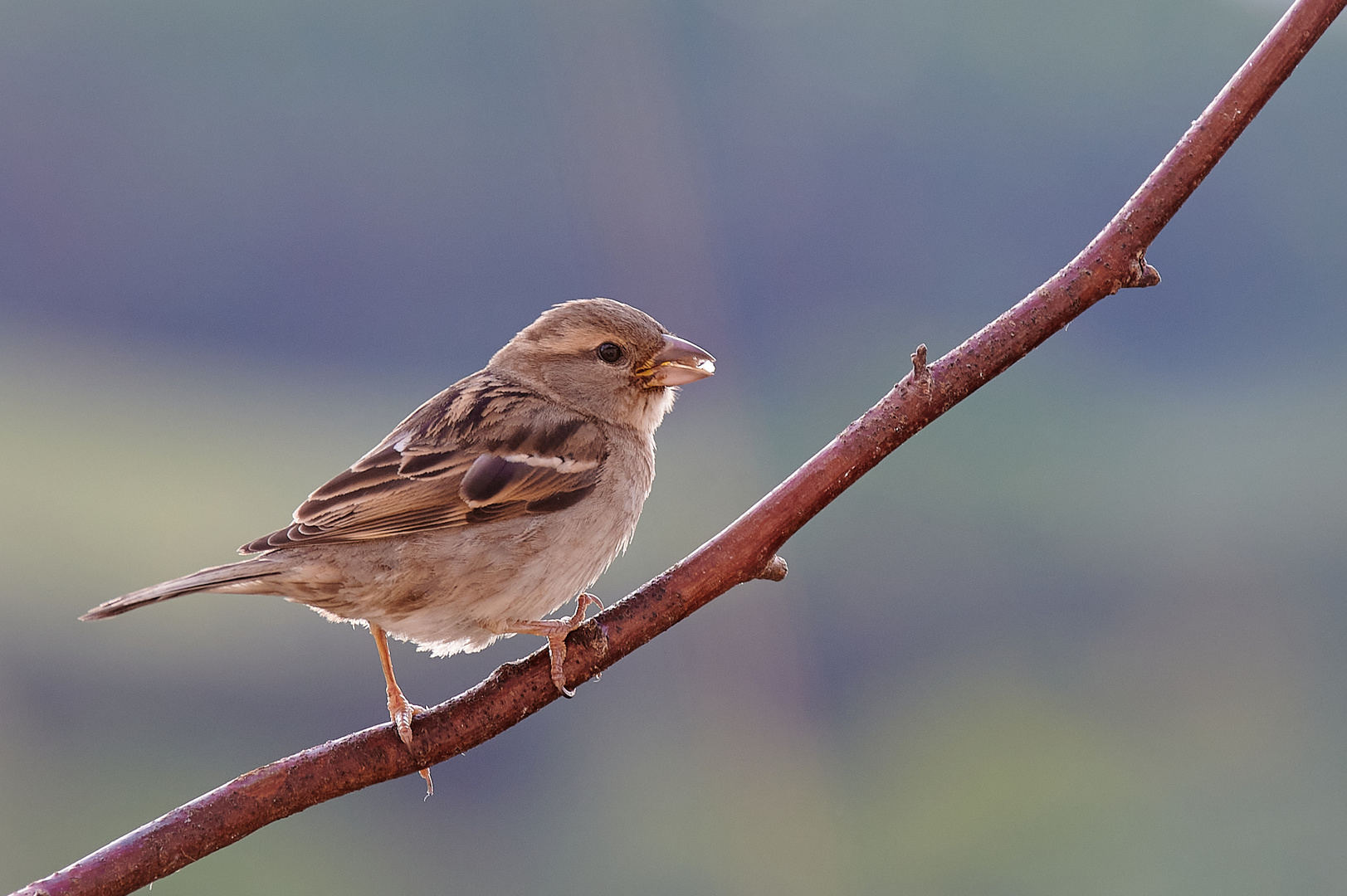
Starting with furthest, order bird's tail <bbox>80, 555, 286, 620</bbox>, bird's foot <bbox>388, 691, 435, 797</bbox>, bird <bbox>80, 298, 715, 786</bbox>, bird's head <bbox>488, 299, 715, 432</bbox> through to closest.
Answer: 1. bird's head <bbox>488, 299, 715, 432</bbox>
2. bird <bbox>80, 298, 715, 786</bbox>
3. bird's foot <bbox>388, 691, 435, 797</bbox>
4. bird's tail <bbox>80, 555, 286, 620</bbox>

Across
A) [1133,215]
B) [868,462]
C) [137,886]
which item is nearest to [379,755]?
[137,886]

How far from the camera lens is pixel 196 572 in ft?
9.44

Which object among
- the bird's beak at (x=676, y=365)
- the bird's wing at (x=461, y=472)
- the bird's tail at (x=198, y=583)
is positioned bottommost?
the bird's tail at (x=198, y=583)

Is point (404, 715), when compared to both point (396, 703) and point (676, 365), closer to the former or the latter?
point (396, 703)

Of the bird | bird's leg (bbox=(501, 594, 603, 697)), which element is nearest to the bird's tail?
the bird

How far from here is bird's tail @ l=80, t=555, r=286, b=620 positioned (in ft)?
8.08

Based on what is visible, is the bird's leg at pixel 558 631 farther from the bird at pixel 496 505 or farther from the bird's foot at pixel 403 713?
the bird's foot at pixel 403 713

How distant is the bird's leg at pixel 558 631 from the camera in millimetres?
2809

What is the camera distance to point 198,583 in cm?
274

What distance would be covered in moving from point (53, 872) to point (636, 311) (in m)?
2.30

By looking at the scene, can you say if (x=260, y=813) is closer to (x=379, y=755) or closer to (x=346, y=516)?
(x=379, y=755)

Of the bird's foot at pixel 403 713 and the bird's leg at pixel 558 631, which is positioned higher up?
the bird's leg at pixel 558 631

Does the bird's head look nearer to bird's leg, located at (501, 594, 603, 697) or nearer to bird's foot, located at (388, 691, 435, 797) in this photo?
bird's leg, located at (501, 594, 603, 697)

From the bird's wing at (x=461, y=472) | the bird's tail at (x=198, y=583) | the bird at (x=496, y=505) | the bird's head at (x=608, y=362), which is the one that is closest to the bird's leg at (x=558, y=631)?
the bird at (x=496, y=505)
